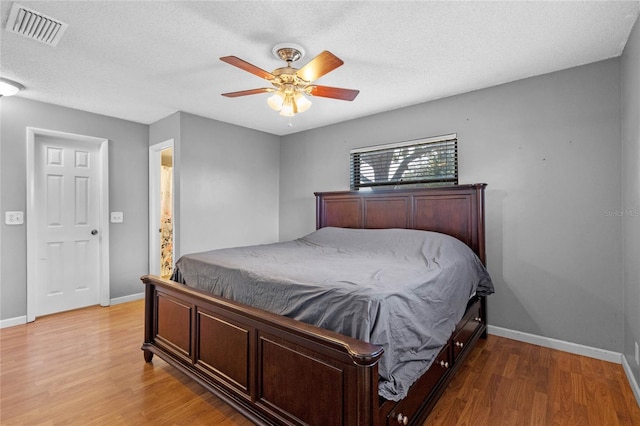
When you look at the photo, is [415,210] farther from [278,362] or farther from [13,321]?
[13,321]

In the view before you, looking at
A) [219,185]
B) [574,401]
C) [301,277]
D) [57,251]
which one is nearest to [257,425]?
[301,277]

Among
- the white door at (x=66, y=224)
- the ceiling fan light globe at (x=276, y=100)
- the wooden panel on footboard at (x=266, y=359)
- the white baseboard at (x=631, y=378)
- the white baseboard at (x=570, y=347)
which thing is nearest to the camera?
the wooden panel on footboard at (x=266, y=359)

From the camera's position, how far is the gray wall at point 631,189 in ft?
6.52

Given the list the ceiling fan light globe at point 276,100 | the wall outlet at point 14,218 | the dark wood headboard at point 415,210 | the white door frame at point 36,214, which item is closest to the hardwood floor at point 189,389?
the white door frame at point 36,214

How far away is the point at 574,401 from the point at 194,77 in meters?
3.75

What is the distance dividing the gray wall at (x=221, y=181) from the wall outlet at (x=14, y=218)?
154 centimetres

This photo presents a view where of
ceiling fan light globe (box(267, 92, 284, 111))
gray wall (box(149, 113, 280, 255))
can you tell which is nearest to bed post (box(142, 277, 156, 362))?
gray wall (box(149, 113, 280, 255))

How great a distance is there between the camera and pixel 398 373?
1.40 meters

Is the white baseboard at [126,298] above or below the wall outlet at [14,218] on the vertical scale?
below

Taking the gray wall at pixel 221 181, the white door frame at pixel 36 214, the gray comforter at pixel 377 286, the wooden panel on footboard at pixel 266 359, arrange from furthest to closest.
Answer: the gray wall at pixel 221 181 → the white door frame at pixel 36 214 → the gray comforter at pixel 377 286 → the wooden panel on footboard at pixel 266 359

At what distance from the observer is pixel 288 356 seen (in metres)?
1.54

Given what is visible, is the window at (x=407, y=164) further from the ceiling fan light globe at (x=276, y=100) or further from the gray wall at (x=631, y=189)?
the ceiling fan light globe at (x=276, y=100)

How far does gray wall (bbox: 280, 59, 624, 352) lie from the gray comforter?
443 millimetres

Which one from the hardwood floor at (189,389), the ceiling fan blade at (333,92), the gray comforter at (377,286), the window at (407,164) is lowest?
the hardwood floor at (189,389)
